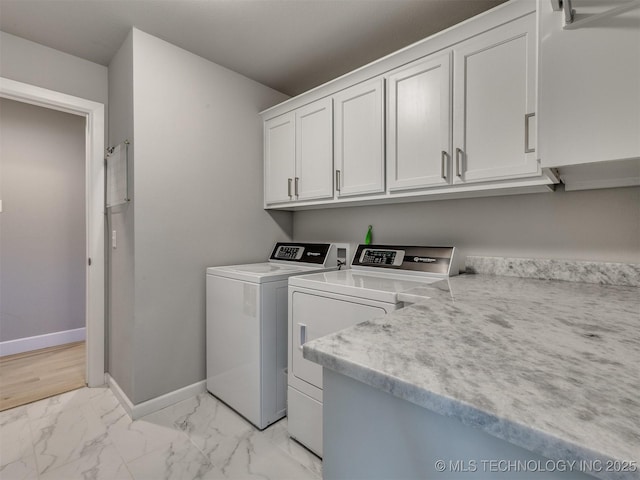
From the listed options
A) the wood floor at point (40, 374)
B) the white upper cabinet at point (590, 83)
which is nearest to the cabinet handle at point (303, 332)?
the white upper cabinet at point (590, 83)

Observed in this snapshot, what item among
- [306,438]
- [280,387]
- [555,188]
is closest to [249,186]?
[280,387]

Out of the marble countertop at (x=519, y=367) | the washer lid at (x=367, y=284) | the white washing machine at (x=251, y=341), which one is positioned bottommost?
the white washing machine at (x=251, y=341)

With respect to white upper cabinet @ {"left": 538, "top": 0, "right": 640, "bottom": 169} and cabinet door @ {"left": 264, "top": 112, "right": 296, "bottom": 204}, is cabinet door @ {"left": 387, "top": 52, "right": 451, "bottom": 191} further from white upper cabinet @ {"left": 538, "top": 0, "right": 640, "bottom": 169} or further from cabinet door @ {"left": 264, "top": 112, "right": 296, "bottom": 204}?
cabinet door @ {"left": 264, "top": 112, "right": 296, "bottom": 204}

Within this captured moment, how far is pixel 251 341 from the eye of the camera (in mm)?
1825

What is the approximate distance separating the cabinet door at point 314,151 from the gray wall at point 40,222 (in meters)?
2.49

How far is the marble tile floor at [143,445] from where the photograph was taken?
58.3 inches

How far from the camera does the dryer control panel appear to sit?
1.72m

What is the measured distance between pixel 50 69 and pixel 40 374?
2.27 metres

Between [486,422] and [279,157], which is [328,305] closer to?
[486,422]

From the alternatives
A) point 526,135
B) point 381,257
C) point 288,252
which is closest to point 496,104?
point 526,135

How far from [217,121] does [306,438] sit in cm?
213

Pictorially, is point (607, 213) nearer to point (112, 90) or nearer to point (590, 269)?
point (590, 269)

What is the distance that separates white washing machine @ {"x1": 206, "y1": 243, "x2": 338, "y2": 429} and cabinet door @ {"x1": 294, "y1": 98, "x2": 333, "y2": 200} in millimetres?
579

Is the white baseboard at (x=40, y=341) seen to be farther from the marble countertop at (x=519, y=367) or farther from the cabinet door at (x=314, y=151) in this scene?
the marble countertop at (x=519, y=367)
